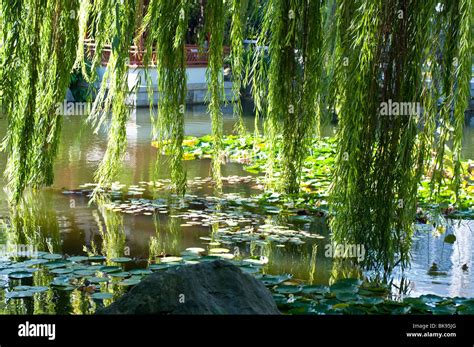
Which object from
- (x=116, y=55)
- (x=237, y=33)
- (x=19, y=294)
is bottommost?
(x=19, y=294)

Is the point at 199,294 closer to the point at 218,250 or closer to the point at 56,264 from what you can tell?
the point at 56,264

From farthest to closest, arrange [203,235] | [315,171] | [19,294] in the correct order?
[315,171] < [203,235] < [19,294]

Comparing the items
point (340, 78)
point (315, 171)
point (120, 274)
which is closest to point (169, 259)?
point (120, 274)

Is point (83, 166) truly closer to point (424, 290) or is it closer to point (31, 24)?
point (31, 24)

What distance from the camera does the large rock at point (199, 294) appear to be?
413 cm

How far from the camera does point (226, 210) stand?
7.73 metres

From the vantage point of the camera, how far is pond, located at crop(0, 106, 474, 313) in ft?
19.0

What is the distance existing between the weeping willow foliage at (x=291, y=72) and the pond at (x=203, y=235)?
0.77 metres

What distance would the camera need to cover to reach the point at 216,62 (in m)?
6.14

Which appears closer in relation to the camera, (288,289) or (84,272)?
(288,289)

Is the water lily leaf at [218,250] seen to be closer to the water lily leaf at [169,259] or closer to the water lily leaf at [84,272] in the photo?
the water lily leaf at [169,259]

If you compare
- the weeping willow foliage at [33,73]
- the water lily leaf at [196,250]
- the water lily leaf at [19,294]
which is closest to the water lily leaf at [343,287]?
the water lily leaf at [196,250]

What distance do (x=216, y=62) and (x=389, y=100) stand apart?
4.72ft
